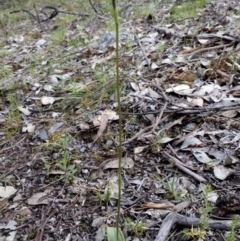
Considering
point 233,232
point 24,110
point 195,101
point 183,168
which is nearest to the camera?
point 233,232

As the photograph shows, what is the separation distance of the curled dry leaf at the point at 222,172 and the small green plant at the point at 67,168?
565 millimetres

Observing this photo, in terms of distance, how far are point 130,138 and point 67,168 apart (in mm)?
324

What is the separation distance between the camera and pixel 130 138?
168cm

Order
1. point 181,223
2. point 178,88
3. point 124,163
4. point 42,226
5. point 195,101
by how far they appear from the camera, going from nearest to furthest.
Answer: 1. point 181,223
2. point 42,226
3. point 124,163
4. point 195,101
5. point 178,88

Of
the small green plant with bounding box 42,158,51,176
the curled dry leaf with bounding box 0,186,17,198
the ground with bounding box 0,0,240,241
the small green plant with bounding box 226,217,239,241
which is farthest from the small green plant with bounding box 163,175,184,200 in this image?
the curled dry leaf with bounding box 0,186,17,198

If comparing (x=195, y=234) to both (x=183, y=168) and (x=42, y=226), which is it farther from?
(x=42, y=226)

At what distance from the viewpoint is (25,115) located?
2.09m

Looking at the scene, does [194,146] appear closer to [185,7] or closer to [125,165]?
[125,165]

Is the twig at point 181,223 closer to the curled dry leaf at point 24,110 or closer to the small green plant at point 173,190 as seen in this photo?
the small green plant at point 173,190

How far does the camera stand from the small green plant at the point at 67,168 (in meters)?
1.51

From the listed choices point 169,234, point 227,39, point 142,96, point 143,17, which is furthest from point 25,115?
point 143,17

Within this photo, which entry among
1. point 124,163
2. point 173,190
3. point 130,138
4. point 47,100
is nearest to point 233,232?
point 173,190

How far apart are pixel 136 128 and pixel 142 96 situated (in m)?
0.27

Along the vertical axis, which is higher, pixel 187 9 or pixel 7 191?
pixel 7 191
